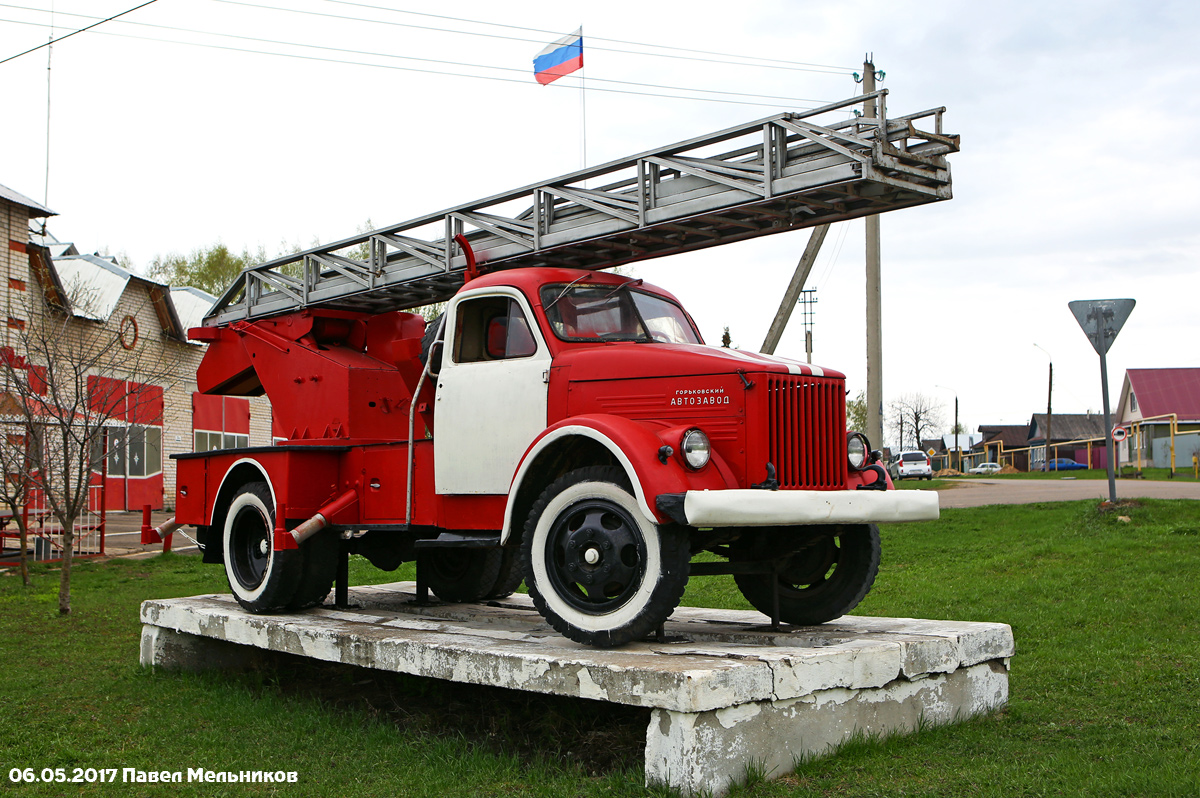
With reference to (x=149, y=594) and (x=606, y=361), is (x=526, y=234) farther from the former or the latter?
(x=149, y=594)

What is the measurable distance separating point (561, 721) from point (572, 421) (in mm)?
1840

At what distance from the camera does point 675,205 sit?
6.44m

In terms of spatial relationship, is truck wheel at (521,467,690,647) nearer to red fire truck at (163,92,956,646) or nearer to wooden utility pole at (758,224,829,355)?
red fire truck at (163,92,956,646)

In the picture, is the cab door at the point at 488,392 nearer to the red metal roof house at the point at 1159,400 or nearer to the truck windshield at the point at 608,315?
the truck windshield at the point at 608,315

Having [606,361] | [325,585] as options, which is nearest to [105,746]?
[325,585]

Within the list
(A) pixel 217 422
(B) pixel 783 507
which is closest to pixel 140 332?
(A) pixel 217 422

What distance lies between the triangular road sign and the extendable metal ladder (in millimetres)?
7104

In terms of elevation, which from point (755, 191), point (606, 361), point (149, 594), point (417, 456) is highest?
point (755, 191)

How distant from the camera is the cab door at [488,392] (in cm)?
636

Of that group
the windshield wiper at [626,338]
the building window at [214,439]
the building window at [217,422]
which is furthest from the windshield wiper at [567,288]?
the building window at [214,439]

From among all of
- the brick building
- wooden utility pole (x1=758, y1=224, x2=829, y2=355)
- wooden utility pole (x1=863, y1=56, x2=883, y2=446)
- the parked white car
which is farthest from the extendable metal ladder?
the parked white car

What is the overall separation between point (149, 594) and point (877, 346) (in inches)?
521

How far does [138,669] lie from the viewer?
834cm

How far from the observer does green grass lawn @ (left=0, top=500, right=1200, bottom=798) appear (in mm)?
4980
